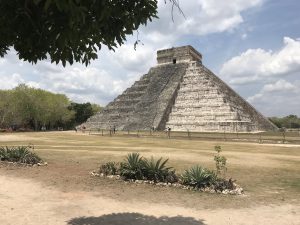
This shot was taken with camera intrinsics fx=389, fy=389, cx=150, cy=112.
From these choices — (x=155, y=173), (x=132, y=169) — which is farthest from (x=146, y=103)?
(x=155, y=173)

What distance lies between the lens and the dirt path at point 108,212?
28.8ft

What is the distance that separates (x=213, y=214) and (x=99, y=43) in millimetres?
5742

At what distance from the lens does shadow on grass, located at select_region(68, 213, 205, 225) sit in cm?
861

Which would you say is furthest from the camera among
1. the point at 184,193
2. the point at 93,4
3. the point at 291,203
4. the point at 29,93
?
the point at 29,93

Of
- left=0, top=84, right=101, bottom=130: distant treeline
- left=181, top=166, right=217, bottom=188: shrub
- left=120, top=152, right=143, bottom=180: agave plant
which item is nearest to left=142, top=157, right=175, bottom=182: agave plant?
left=120, top=152, right=143, bottom=180: agave plant

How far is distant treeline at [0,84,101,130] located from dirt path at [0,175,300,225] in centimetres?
6735

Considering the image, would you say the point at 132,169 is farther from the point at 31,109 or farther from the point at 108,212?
the point at 31,109

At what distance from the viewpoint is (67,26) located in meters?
4.85

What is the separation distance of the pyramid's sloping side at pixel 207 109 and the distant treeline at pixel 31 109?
30.1 meters

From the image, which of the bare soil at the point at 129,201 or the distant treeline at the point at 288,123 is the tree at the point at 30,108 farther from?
the bare soil at the point at 129,201

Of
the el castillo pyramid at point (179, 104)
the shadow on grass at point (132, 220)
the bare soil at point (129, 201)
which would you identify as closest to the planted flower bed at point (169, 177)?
the bare soil at point (129, 201)

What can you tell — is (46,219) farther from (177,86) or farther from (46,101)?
(46,101)

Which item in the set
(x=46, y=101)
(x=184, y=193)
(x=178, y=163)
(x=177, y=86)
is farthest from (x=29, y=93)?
(x=184, y=193)

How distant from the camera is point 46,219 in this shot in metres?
8.80
